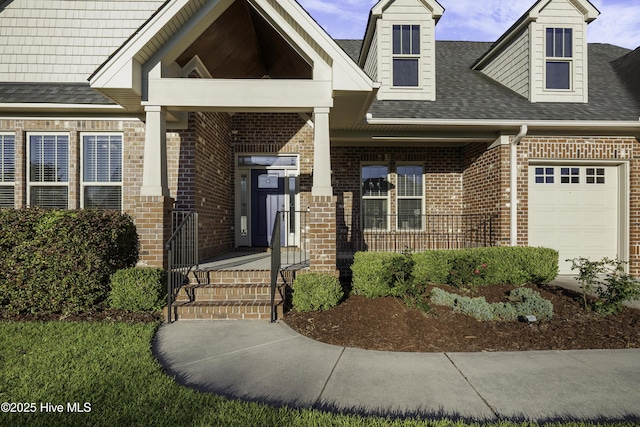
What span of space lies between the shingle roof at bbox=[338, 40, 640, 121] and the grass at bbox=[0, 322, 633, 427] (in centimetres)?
Result: 663

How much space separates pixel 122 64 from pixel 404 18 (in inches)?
270

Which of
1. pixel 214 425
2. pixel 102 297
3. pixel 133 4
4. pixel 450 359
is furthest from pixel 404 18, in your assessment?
pixel 214 425

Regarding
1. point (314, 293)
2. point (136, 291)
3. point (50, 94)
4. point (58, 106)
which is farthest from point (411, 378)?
point (50, 94)

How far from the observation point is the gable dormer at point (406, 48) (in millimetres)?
9102

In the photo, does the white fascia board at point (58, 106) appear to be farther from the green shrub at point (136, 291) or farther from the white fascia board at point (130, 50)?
the green shrub at point (136, 291)

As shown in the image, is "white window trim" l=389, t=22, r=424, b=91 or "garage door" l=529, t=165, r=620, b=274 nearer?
"garage door" l=529, t=165, r=620, b=274

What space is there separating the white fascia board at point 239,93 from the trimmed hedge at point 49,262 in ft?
7.81

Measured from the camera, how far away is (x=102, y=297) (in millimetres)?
5629

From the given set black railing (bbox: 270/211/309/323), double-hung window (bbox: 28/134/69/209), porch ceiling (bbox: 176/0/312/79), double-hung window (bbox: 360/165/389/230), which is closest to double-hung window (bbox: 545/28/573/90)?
double-hung window (bbox: 360/165/389/230)

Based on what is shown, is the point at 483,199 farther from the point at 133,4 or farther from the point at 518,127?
the point at 133,4

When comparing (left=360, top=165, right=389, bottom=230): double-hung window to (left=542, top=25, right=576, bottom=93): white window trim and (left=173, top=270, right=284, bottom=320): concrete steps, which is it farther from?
(left=542, top=25, right=576, bottom=93): white window trim

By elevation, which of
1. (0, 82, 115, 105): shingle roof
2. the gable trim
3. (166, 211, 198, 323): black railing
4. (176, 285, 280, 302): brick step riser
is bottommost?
(176, 285, 280, 302): brick step riser

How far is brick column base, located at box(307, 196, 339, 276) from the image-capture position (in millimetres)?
5902

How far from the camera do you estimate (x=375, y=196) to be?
9.70 metres
